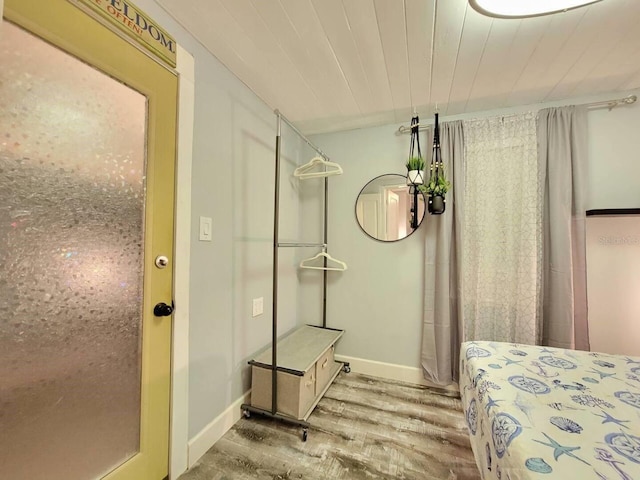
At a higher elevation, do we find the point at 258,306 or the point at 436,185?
the point at 436,185

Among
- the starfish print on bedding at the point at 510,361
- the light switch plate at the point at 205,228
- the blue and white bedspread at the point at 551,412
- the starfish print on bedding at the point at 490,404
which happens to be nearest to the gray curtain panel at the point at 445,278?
the blue and white bedspread at the point at 551,412

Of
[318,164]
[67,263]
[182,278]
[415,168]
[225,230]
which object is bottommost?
[182,278]

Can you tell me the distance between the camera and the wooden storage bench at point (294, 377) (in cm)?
171

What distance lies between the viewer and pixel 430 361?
7.27 ft

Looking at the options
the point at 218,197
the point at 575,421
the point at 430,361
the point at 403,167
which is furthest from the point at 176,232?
the point at 430,361

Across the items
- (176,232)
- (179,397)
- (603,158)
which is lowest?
(179,397)

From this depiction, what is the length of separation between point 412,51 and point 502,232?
4.84ft

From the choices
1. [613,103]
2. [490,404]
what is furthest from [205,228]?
[613,103]

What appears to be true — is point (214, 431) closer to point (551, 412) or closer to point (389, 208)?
point (551, 412)

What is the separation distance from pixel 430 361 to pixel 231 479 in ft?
5.43

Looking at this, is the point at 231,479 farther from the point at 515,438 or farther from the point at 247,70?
the point at 247,70

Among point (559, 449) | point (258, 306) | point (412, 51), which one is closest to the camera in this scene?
point (559, 449)

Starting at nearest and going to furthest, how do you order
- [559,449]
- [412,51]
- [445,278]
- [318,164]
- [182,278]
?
[559,449] → [182,278] → [412,51] → [445,278] → [318,164]

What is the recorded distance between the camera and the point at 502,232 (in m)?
2.06
